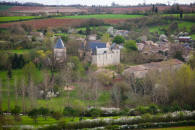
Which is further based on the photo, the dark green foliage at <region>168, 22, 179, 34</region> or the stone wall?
the dark green foliage at <region>168, 22, 179, 34</region>

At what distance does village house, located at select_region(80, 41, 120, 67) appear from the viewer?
3303cm

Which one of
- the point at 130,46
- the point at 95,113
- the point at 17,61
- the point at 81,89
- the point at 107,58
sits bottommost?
the point at 95,113

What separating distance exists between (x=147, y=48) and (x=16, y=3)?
65.0ft

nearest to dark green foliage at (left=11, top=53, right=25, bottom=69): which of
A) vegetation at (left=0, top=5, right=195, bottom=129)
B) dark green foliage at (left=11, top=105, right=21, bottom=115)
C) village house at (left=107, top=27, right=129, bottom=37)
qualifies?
vegetation at (left=0, top=5, right=195, bottom=129)

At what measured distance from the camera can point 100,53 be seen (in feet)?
110

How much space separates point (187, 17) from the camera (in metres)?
45.2

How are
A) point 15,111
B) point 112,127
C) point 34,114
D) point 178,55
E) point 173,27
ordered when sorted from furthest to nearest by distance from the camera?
point 173,27
point 178,55
point 15,111
point 34,114
point 112,127

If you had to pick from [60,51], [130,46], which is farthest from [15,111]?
[130,46]

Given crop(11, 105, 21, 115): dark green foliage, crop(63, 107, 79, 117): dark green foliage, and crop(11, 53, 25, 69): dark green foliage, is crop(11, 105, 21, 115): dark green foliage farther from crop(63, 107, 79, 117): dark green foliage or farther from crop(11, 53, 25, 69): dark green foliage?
crop(11, 53, 25, 69): dark green foliage

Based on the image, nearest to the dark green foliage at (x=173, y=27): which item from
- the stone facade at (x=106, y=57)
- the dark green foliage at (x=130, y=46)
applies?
the dark green foliage at (x=130, y=46)

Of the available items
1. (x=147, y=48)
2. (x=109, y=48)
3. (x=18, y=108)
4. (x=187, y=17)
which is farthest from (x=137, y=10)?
(x=18, y=108)

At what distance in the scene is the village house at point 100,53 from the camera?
33.0 m

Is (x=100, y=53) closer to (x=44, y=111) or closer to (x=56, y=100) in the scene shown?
(x=56, y=100)

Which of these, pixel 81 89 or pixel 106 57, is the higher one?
pixel 106 57
